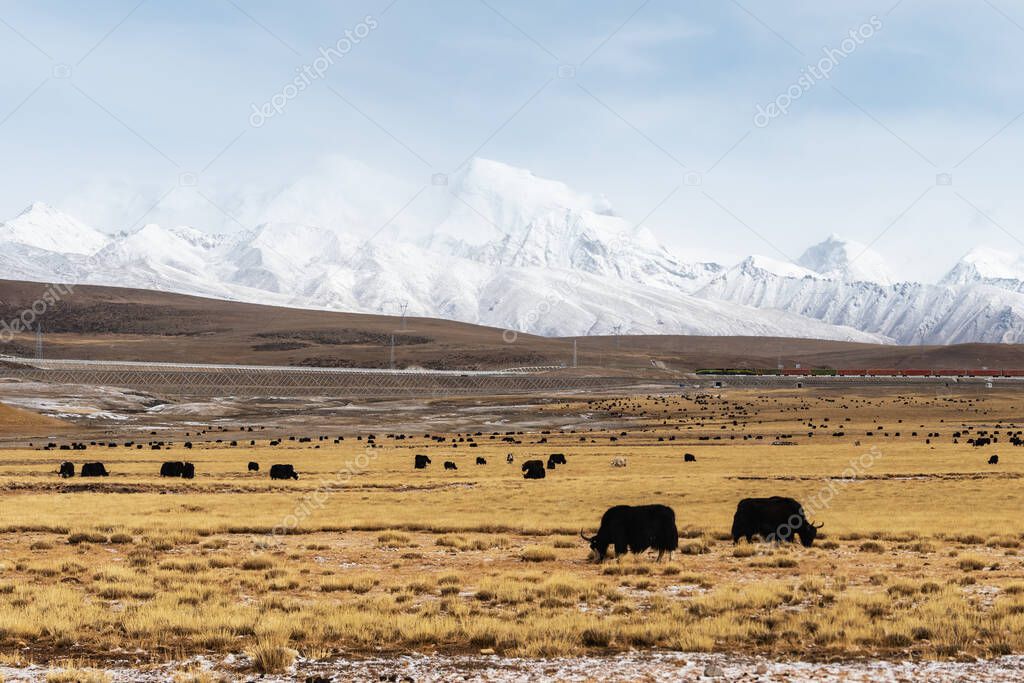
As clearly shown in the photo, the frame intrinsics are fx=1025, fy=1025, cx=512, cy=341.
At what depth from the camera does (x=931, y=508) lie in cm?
3459

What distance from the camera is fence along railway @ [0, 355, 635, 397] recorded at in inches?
6235

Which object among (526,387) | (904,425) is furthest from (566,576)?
(526,387)

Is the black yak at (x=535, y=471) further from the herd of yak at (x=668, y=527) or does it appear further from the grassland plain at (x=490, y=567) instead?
the herd of yak at (x=668, y=527)

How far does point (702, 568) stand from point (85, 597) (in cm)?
1223

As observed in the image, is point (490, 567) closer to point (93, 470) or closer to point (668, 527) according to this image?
point (668, 527)

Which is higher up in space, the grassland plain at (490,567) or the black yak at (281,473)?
the black yak at (281,473)

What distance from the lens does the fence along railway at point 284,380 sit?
520ft

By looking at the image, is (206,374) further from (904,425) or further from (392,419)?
(904,425)

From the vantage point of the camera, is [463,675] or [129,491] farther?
[129,491]

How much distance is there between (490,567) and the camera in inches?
880

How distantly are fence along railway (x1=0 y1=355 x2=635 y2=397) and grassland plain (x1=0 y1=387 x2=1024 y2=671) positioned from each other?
106524 millimetres

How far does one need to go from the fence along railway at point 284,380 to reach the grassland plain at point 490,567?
Answer: 107 meters

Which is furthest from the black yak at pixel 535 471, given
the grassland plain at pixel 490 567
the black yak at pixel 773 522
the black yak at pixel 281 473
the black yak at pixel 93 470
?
the black yak at pixel 773 522

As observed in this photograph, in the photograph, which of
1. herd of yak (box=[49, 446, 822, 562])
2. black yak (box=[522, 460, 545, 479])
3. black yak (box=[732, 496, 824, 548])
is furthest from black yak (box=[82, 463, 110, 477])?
black yak (box=[732, 496, 824, 548])
